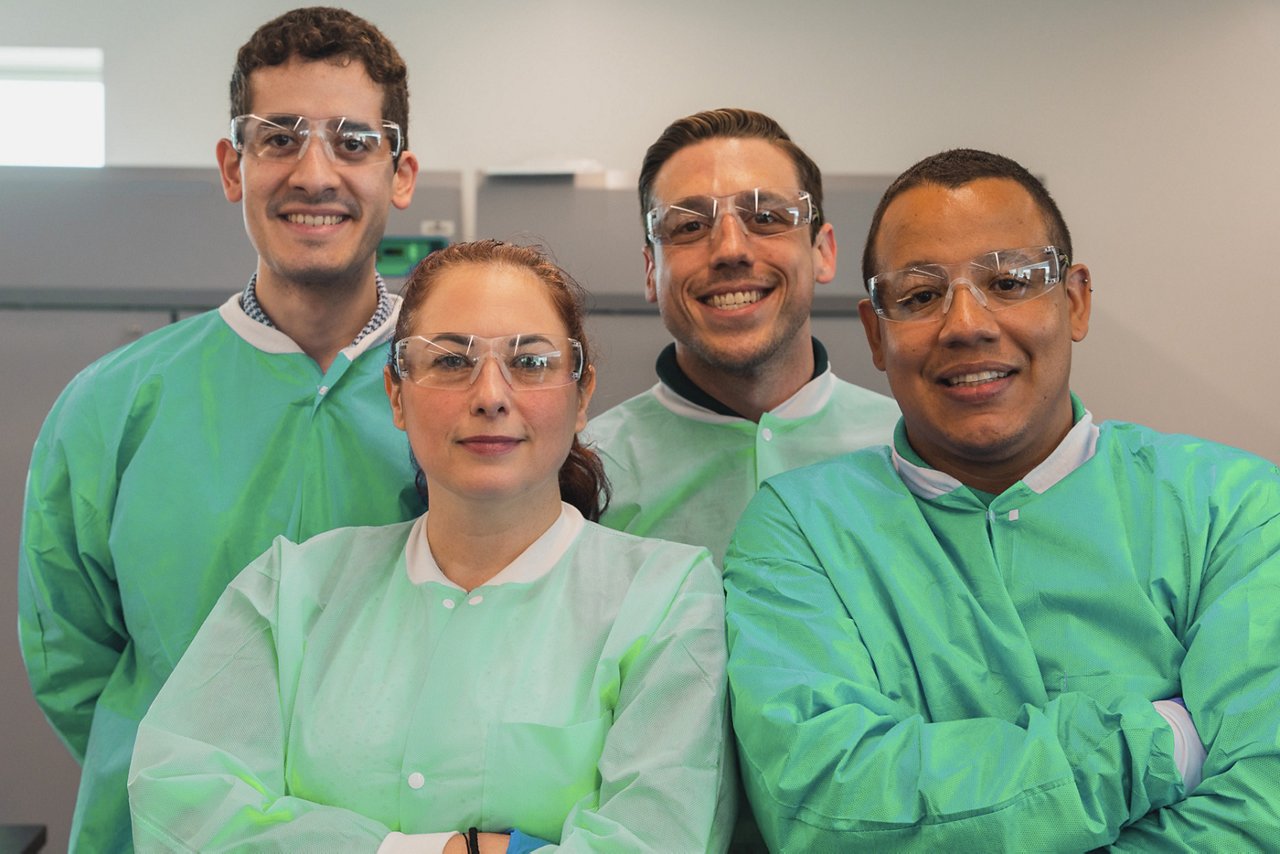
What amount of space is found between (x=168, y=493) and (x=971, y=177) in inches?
50.7

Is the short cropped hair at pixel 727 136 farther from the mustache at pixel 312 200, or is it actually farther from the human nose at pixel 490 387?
the human nose at pixel 490 387

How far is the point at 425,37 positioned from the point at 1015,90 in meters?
2.11

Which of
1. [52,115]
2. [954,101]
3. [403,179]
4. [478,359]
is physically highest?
[954,101]

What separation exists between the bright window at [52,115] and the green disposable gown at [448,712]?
11.8 ft

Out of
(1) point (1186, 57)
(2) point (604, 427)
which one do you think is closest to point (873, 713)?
(2) point (604, 427)

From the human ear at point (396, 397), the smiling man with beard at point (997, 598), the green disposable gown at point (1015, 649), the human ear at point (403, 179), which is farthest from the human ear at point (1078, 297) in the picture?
the human ear at point (403, 179)

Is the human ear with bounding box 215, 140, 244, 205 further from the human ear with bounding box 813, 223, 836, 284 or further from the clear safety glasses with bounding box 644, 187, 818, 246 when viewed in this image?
the human ear with bounding box 813, 223, 836, 284

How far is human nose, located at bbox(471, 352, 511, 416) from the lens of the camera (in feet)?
5.08

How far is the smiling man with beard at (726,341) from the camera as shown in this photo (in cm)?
206

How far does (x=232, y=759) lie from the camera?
1484 mm

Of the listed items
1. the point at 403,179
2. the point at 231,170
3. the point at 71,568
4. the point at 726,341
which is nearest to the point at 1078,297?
the point at 726,341

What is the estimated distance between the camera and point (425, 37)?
4.36 meters

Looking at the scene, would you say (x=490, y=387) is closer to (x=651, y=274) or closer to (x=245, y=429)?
(x=245, y=429)

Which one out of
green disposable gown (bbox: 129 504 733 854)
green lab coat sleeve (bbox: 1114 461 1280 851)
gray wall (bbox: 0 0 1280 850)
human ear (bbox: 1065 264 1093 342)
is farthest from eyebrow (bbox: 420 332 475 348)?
gray wall (bbox: 0 0 1280 850)
